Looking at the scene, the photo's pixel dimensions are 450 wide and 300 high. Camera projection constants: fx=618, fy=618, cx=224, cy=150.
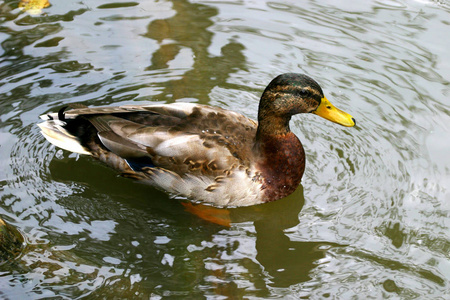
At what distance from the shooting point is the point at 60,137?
6.04m

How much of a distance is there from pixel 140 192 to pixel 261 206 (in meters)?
1.20

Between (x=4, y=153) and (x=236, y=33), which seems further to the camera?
(x=236, y=33)

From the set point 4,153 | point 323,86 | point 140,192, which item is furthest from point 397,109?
point 4,153

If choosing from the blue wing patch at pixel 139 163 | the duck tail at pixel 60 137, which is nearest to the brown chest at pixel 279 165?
the blue wing patch at pixel 139 163

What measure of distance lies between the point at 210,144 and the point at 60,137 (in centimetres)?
151

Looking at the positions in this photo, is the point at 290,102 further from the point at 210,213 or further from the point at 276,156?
the point at 210,213

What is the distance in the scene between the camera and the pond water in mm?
5020

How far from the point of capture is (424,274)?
5059 millimetres

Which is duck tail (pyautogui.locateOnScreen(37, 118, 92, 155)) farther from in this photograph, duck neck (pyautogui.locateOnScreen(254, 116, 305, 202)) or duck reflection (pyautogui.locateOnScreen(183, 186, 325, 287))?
duck neck (pyautogui.locateOnScreen(254, 116, 305, 202))

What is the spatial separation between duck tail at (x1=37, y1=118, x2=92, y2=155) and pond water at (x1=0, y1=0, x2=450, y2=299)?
0.32 meters

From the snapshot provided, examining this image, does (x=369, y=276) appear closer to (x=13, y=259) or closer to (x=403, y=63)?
(x=13, y=259)

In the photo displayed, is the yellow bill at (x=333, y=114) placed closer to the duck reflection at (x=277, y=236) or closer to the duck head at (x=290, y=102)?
the duck head at (x=290, y=102)

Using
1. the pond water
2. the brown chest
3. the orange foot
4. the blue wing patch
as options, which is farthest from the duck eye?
the blue wing patch

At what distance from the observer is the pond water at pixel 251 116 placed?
5020mm
